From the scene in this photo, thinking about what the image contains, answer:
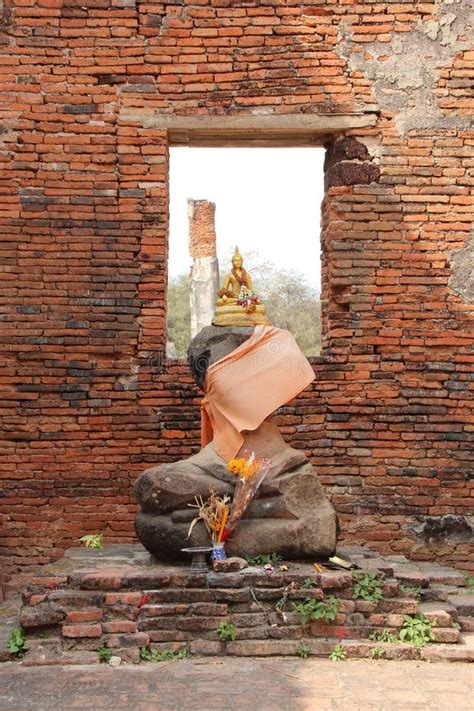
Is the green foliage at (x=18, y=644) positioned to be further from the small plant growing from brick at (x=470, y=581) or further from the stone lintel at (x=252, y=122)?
the stone lintel at (x=252, y=122)

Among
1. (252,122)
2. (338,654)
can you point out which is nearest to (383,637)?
(338,654)

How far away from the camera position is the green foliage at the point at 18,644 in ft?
17.3

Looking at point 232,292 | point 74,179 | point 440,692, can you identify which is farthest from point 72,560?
point 74,179

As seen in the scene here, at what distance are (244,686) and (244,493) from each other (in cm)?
134

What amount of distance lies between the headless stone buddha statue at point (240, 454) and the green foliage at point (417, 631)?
704 millimetres

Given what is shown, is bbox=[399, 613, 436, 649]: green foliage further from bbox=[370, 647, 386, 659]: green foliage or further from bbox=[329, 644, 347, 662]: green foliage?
bbox=[329, 644, 347, 662]: green foliage

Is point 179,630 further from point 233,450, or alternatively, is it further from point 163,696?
point 233,450

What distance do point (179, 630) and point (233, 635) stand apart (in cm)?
31

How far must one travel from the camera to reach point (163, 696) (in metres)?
4.62

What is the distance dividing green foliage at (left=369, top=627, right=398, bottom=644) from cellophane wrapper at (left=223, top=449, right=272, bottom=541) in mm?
1039

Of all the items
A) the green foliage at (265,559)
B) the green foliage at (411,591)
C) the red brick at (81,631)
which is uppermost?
the green foliage at (265,559)

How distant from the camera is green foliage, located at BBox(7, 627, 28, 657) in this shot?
5.26m

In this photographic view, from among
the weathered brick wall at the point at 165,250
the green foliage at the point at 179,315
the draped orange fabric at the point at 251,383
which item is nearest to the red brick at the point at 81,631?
the draped orange fabric at the point at 251,383

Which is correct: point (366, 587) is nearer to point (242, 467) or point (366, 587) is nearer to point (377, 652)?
point (377, 652)
